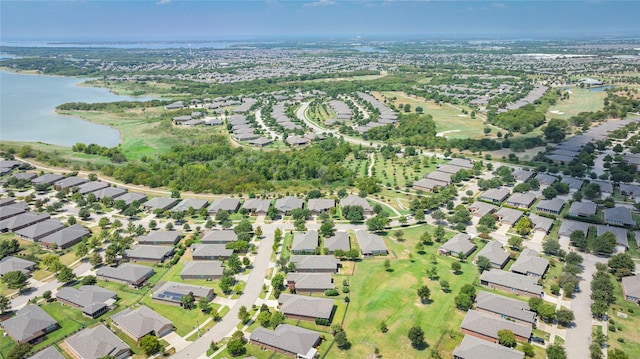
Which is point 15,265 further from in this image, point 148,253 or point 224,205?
point 224,205

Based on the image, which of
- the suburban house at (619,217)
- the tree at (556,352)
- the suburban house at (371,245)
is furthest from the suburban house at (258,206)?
the suburban house at (619,217)

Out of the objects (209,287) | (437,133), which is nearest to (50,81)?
(437,133)

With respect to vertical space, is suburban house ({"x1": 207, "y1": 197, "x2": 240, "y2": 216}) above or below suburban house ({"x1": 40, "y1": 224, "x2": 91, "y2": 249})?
above

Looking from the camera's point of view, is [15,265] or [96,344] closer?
[96,344]

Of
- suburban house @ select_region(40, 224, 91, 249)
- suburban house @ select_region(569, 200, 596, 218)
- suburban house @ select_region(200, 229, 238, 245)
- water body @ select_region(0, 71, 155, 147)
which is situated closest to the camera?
suburban house @ select_region(40, 224, 91, 249)

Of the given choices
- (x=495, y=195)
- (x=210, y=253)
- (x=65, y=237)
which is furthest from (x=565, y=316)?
(x=65, y=237)

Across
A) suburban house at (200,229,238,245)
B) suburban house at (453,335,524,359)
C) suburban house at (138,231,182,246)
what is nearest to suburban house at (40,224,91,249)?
suburban house at (138,231,182,246)

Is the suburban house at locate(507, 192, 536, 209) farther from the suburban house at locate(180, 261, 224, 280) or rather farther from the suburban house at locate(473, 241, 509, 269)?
the suburban house at locate(180, 261, 224, 280)

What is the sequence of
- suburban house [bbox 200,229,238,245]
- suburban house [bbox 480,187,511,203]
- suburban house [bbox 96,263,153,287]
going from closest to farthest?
suburban house [bbox 96,263,153,287]
suburban house [bbox 200,229,238,245]
suburban house [bbox 480,187,511,203]
